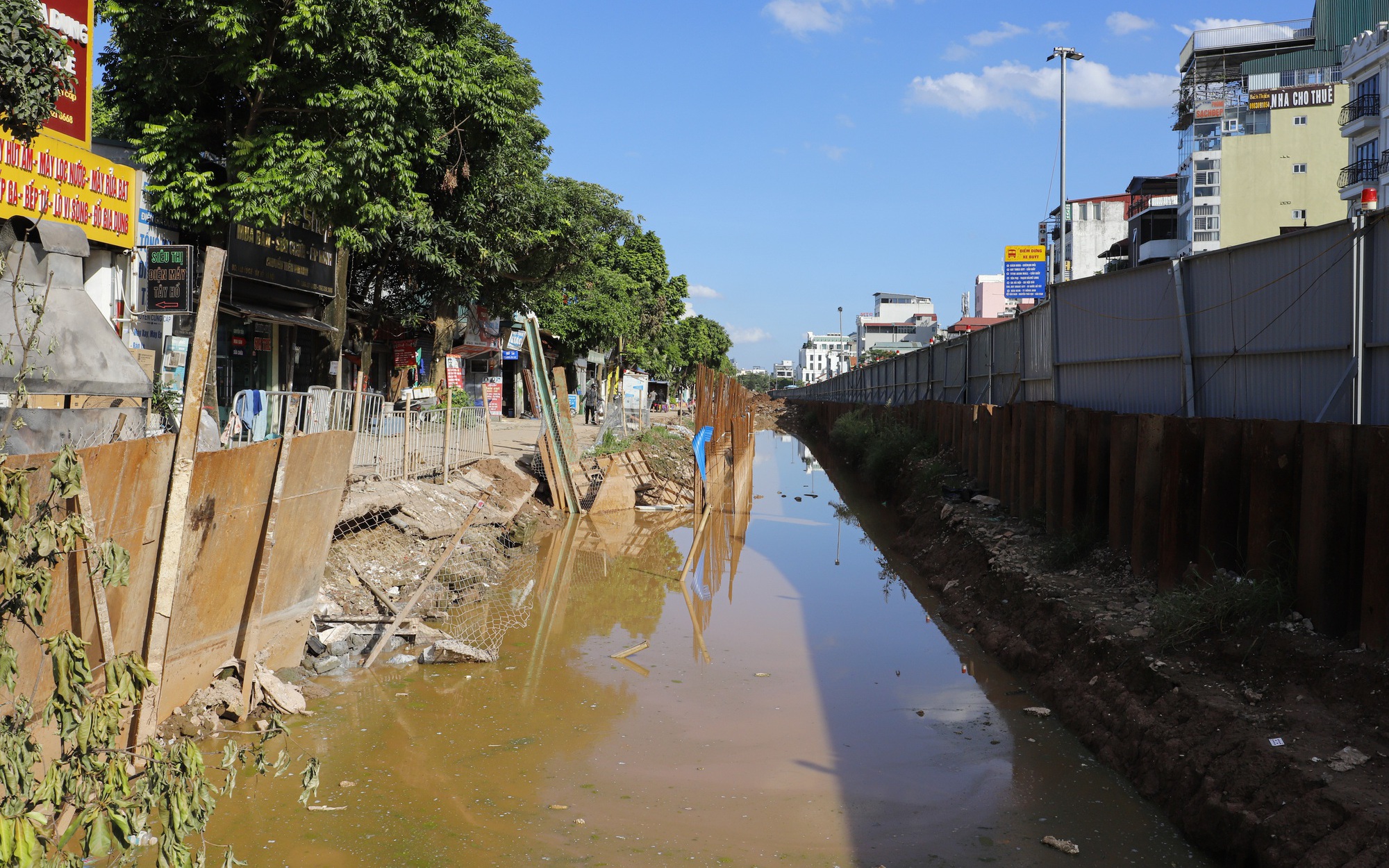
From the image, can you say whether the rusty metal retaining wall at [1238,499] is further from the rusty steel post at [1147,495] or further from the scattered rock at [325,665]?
the scattered rock at [325,665]

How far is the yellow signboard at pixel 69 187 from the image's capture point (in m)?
11.6

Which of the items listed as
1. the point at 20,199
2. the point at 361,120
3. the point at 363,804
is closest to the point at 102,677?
the point at 363,804

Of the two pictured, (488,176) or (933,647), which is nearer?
(933,647)

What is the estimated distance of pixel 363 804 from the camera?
537 cm

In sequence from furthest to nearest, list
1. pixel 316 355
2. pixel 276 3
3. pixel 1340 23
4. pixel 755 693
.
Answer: pixel 1340 23 → pixel 316 355 → pixel 276 3 → pixel 755 693

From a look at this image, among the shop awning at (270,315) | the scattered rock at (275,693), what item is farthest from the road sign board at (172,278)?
the scattered rock at (275,693)

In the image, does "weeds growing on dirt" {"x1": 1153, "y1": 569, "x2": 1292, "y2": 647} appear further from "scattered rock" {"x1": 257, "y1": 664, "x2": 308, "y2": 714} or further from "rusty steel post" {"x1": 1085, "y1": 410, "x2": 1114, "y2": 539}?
"scattered rock" {"x1": 257, "y1": 664, "x2": 308, "y2": 714}

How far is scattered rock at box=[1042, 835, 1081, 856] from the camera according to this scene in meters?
4.99

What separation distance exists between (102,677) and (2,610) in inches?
105

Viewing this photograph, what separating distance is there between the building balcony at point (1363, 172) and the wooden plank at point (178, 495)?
4641 cm

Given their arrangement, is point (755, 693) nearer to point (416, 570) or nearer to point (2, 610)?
point (416, 570)

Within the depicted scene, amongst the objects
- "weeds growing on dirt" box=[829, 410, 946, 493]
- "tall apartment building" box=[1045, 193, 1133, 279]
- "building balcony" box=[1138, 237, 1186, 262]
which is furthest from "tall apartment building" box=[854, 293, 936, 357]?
"weeds growing on dirt" box=[829, 410, 946, 493]

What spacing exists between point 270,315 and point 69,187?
5.68 meters

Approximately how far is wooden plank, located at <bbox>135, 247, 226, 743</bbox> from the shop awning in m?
13.1
